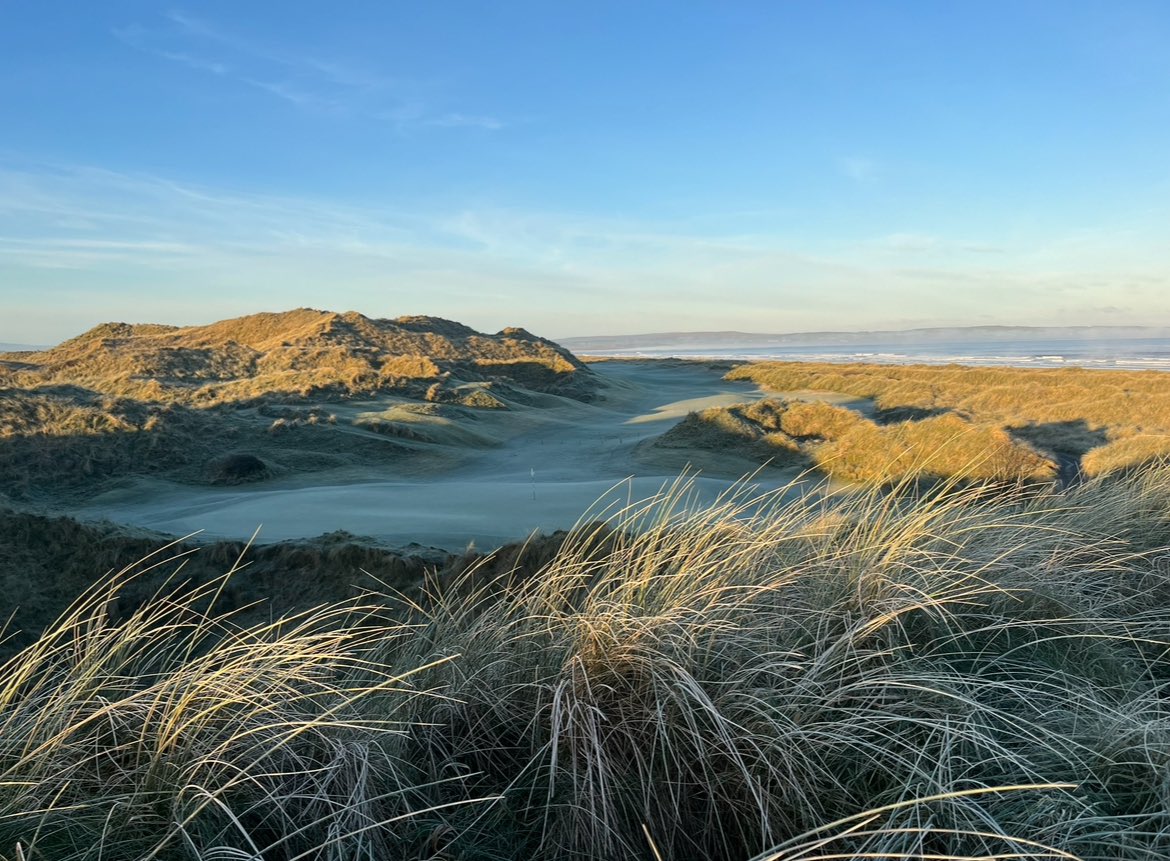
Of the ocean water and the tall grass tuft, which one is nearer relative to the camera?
the tall grass tuft

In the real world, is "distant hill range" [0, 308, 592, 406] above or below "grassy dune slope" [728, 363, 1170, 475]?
above

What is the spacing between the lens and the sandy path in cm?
1031

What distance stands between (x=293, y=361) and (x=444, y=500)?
25.2 metres

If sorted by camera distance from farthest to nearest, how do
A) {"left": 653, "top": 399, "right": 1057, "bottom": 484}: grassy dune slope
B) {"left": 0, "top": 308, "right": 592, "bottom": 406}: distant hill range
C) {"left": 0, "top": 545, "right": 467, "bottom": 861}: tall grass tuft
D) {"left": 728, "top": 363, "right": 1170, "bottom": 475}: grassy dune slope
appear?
1. {"left": 0, "top": 308, "right": 592, "bottom": 406}: distant hill range
2. {"left": 728, "top": 363, "right": 1170, "bottom": 475}: grassy dune slope
3. {"left": 653, "top": 399, "right": 1057, "bottom": 484}: grassy dune slope
4. {"left": 0, "top": 545, "right": 467, "bottom": 861}: tall grass tuft

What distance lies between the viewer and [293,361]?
35.7m

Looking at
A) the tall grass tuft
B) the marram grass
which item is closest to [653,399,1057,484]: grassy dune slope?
the marram grass

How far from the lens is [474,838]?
9.24ft

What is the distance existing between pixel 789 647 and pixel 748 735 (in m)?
0.63

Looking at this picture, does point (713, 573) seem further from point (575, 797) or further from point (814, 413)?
point (814, 413)

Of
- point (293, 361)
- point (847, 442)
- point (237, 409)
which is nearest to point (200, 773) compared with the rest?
point (847, 442)

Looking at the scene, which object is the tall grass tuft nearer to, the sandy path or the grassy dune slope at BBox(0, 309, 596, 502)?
the sandy path

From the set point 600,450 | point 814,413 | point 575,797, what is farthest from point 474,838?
point 814,413

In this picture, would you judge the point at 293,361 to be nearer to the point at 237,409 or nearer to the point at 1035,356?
the point at 237,409

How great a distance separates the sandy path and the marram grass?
2.02 meters
